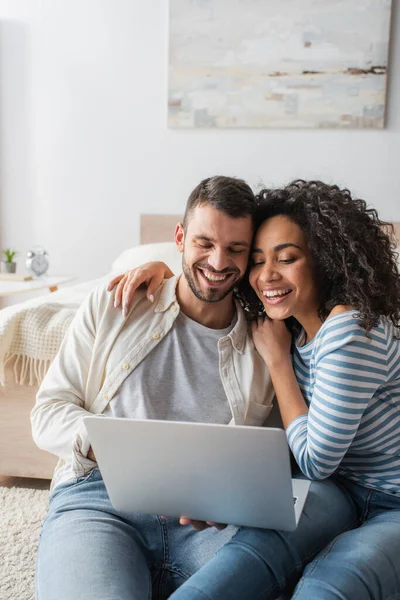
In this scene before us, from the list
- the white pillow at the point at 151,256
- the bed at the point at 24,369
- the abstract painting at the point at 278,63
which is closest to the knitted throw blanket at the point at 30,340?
the bed at the point at 24,369

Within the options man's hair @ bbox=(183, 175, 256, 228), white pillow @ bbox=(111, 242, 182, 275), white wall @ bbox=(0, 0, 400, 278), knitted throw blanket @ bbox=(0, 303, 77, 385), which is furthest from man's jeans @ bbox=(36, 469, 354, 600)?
white wall @ bbox=(0, 0, 400, 278)

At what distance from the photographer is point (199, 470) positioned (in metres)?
0.98

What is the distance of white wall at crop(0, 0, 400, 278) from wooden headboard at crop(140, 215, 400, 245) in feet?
0.20

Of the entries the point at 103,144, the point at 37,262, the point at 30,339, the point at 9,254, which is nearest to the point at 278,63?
the point at 103,144

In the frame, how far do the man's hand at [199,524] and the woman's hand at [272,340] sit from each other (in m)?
0.33

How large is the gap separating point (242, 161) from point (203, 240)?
77.1 inches

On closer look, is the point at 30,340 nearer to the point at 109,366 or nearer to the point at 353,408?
the point at 109,366

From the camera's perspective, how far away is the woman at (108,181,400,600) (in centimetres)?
99

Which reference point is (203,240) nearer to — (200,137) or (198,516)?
(198,516)

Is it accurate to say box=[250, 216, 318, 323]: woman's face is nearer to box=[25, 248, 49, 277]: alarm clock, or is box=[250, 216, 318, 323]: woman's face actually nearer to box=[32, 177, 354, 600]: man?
box=[32, 177, 354, 600]: man

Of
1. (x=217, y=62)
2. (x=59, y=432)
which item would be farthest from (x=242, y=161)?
(x=59, y=432)

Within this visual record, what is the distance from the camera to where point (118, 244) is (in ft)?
11.2

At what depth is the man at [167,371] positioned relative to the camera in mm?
1158

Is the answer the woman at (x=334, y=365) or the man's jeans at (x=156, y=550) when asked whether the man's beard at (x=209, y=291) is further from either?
the man's jeans at (x=156, y=550)
